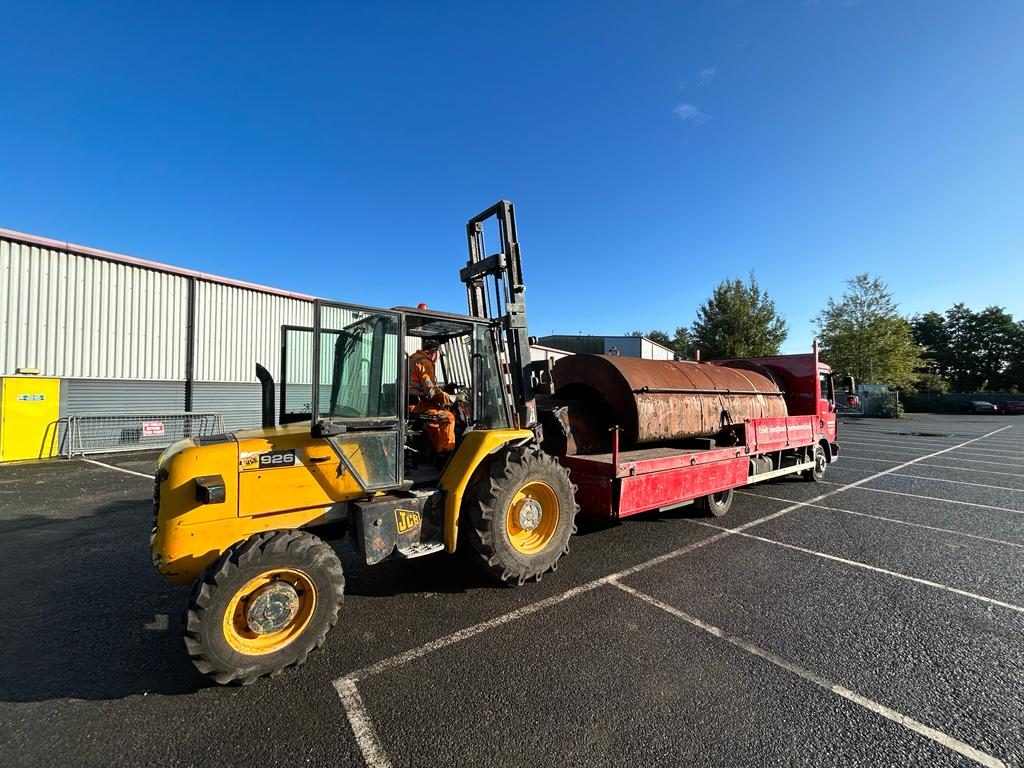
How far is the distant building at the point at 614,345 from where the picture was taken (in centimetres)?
3438

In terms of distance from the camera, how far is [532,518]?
461 centimetres

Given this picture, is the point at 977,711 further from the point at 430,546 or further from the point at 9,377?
the point at 9,377

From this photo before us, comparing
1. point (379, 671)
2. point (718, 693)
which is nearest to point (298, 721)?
point (379, 671)

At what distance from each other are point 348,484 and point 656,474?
3.72 metres

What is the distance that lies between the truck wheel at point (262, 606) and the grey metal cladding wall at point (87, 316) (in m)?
14.2

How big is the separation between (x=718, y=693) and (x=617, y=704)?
2.24 feet

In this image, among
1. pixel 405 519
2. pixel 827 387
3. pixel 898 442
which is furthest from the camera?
pixel 898 442

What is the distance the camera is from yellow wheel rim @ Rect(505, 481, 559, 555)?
178 inches

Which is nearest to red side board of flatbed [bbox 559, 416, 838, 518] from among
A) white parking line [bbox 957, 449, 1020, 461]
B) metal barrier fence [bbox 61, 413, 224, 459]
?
metal barrier fence [bbox 61, 413, 224, 459]

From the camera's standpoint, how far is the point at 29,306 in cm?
1212

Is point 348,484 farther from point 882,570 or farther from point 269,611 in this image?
point 882,570

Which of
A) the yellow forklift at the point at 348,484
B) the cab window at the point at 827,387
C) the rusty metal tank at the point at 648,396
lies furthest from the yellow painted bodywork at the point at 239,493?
the cab window at the point at 827,387

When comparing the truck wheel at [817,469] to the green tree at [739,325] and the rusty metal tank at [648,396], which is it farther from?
the green tree at [739,325]

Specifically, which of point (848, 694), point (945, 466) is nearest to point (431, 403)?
point (848, 694)
